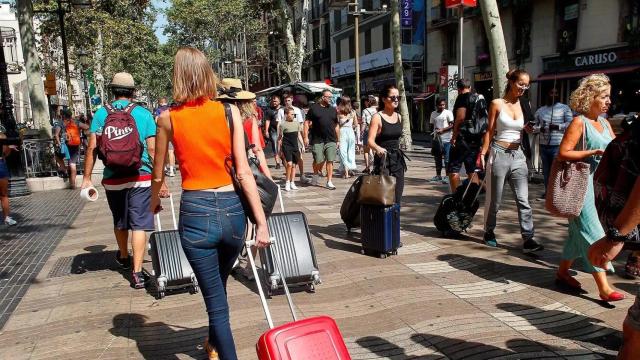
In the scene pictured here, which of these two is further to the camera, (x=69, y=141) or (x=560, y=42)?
(x=560, y=42)

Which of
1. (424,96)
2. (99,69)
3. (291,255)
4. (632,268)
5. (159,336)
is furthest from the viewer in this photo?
(99,69)

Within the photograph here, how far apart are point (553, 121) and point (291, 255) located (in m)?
5.23

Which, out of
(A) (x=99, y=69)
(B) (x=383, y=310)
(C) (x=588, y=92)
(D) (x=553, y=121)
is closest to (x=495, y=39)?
(D) (x=553, y=121)

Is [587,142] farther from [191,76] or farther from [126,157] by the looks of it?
[126,157]

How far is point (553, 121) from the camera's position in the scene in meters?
7.67

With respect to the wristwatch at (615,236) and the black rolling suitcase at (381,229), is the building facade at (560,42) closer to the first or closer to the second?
the black rolling suitcase at (381,229)

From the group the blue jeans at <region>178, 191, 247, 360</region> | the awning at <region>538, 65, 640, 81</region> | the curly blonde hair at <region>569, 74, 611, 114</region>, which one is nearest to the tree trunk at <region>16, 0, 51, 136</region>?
the blue jeans at <region>178, 191, 247, 360</region>

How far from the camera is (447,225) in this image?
590 cm

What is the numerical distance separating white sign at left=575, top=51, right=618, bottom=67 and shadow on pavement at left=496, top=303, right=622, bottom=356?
18.6 meters

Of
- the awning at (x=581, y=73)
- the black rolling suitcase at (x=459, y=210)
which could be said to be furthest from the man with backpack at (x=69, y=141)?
the awning at (x=581, y=73)

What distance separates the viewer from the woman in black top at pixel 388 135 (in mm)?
5547

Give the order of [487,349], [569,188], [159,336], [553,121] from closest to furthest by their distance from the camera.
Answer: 1. [487,349]
2. [159,336]
3. [569,188]
4. [553,121]

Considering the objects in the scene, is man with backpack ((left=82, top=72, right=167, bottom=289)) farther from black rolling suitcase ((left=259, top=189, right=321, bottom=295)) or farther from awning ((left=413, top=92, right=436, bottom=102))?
awning ((left=413, top=92, right=436, bottom=102))

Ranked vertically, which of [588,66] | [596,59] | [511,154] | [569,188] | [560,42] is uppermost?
[560,42]
